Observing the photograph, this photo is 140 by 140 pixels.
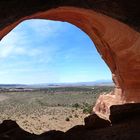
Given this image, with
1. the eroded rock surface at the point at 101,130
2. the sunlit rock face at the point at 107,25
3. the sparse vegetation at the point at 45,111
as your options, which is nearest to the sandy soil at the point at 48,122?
the sparse vegetation at the point at 45,111

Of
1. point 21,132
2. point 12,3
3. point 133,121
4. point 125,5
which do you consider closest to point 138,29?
point 125,5

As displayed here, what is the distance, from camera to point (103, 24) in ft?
53.7

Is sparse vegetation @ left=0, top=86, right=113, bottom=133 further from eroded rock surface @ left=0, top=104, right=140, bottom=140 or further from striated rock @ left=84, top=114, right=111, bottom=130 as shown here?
eroded rock surface @ left=0, top=104, right=140, bottom=140

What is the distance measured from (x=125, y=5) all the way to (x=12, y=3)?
3942 mm

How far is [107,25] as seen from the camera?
16250mm

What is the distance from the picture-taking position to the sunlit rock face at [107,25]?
11.4 metres

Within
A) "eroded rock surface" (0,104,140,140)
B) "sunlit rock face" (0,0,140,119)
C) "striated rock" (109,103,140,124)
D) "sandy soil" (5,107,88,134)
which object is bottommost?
"sandy soil" (5,107,88,134)

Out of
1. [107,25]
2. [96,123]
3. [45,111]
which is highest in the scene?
[107,25]

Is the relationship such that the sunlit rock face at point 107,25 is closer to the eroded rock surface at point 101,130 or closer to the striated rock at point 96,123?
the eroded rock surface at point 101,130

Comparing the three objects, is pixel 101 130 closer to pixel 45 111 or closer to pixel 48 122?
pixel 48 122

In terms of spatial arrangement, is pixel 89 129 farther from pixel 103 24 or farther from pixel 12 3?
pixel 103 24

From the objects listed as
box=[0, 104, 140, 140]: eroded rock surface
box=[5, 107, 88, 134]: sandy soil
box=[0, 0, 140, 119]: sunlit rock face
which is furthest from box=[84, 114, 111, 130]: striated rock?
box=[5, 107, 88, 134]: sandy soil

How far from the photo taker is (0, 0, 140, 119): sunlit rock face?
1143cm

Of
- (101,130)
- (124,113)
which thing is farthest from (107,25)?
(101,130)
